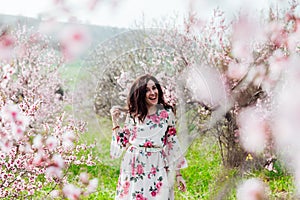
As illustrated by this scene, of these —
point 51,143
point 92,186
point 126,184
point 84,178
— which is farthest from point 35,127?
point 126,184

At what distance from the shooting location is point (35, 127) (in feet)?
18.1

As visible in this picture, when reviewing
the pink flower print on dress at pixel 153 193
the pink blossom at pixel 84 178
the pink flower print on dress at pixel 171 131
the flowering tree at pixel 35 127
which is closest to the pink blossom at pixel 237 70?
the flowering tree at pixel 35 127

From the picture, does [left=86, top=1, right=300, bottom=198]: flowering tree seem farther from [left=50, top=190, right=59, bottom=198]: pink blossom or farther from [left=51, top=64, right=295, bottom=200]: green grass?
[left=50, top=190, right=59, bottom=198]: pink blossom

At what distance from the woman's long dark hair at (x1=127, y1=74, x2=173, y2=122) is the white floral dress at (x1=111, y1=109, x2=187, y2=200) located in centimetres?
4

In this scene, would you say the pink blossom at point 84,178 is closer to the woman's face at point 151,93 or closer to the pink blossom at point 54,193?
the pink blossom at point 54,193

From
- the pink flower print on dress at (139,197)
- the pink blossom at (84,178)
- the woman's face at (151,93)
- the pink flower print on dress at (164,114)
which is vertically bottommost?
the pink flower print on dress at (139,197)

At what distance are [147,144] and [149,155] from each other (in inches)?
2.2

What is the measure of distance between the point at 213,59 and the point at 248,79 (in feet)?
1.12

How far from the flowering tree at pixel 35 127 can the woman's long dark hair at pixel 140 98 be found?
0.51 m

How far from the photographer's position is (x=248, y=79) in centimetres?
413

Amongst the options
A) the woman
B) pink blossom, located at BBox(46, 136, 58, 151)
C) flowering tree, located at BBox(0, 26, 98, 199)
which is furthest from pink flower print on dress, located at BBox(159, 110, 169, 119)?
pink blossom, located at BBox(46, 136, 58, 151)

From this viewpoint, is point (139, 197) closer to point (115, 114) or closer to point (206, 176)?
point (115, 114)

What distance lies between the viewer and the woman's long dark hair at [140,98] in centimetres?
238

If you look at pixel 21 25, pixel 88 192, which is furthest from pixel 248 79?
pixel 21 25
